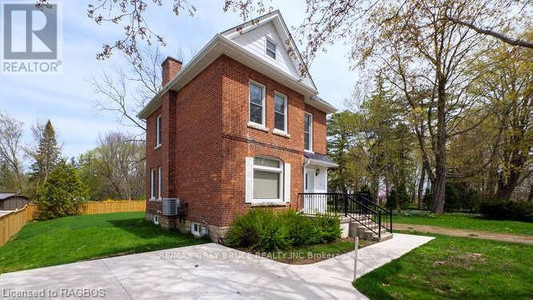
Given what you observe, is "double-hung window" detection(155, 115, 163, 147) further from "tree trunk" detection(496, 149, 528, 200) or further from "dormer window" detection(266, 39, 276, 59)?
"tree trunk" detection(496, 149, 528, 200)

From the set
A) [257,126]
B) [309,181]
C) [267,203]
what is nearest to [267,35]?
[257,126]

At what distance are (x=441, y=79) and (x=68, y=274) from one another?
2157 centimetres

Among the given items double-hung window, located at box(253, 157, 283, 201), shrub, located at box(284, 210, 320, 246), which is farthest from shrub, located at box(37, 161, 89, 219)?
shrub, located at box(284, 210, 320, 246)

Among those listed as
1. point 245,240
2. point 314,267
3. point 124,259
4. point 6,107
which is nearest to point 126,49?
point 124,259

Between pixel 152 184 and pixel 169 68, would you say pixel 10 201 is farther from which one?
pixel 169 68

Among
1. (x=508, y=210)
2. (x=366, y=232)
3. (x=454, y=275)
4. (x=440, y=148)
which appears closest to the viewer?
(x=454, y=275)

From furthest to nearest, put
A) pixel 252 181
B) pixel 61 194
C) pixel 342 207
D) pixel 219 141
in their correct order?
pixel 61 194, pixel 342 207, pixel 252 181, pixel 219 141

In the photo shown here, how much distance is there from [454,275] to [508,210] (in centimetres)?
1644

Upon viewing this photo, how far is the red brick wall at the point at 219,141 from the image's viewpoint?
891 cm

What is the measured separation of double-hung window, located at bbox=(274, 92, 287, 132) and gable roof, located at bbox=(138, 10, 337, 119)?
61cm

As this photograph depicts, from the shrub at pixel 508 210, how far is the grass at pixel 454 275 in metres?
11.4

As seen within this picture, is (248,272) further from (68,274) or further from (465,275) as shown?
(465,275)

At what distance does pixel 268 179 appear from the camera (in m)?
10.4

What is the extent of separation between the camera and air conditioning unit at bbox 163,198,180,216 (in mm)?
10906
